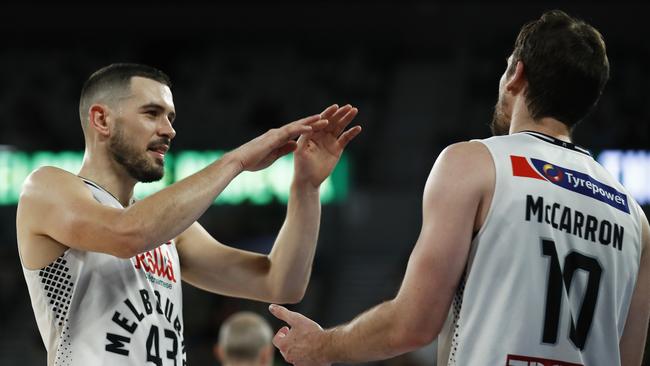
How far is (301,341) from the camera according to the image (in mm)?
3326

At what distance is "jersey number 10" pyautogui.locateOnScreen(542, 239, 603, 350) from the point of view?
3.06 metres

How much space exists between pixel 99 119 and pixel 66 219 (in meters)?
0.71

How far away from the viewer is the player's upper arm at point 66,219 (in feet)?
12.3

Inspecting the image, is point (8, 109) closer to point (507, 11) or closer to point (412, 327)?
point (507, 11)

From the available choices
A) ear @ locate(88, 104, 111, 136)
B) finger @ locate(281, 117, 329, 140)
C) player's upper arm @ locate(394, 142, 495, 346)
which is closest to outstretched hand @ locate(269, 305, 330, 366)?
player's upper arm @ locate(394, 142, 495, 346)

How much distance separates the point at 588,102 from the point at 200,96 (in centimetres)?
1840

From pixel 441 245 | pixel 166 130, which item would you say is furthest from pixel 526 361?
pixel 166 130

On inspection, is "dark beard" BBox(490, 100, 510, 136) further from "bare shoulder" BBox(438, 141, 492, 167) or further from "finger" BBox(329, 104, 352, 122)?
"finger" BBox(329, 104, 352, 122)

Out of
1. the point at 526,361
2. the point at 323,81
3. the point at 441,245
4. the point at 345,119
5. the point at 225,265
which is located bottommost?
the point at 526,361

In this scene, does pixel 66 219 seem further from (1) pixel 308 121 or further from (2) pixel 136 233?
(1) pixel 308 121

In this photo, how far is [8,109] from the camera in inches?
827

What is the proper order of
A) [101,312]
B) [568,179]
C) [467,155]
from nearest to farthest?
[467,155] < [568,179] < [101,312]

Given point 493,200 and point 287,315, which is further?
point 287,315

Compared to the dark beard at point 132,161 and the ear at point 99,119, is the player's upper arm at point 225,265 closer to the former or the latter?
the dark beard at point 132,161
